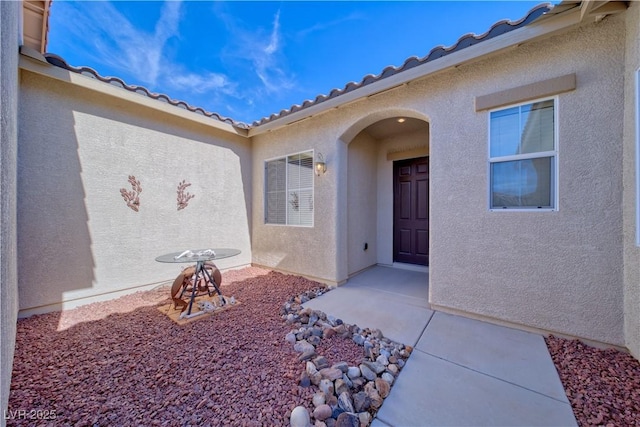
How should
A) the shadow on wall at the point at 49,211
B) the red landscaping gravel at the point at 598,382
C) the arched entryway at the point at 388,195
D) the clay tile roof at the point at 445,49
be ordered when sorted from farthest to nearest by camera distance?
the arched entryway at the point at 388,195 < the shadow on wall at the point at 49,211 < the clay tile roof at the point at 445,49 < the red landscaping gravel at the point at 598,382

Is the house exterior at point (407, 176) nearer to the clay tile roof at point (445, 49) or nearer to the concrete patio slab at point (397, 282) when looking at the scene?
the clay tile roof at point (445, 49)

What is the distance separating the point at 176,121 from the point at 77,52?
196 cm

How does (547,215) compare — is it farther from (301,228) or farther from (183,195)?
(183,195)

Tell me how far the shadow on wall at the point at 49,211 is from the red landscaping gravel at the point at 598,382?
6817 millimetres

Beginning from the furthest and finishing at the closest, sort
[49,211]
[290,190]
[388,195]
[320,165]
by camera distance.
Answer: [388,195] < [290,190] < [320,165] < [49,211]

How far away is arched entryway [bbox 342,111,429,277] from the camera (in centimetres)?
553

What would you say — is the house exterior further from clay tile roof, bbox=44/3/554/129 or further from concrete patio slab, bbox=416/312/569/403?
concrete patio slab, bbox=416/312/569/403

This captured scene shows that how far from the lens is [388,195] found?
251 inches

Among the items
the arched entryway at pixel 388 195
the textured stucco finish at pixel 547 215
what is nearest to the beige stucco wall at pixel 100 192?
the arched entryway at pixel 388 195

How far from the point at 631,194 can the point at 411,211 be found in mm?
3806

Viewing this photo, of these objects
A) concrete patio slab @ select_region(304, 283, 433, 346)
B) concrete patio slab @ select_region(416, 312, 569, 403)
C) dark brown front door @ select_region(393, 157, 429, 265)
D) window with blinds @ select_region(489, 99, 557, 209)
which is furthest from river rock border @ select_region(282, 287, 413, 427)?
dark brown front door @ select_region(393, 157, 429, 265)

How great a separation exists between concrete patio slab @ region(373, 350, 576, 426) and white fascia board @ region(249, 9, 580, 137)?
4011 mm

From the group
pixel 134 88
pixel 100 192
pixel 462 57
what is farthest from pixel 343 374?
pixel 134 88

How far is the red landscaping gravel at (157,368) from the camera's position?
1.88m
